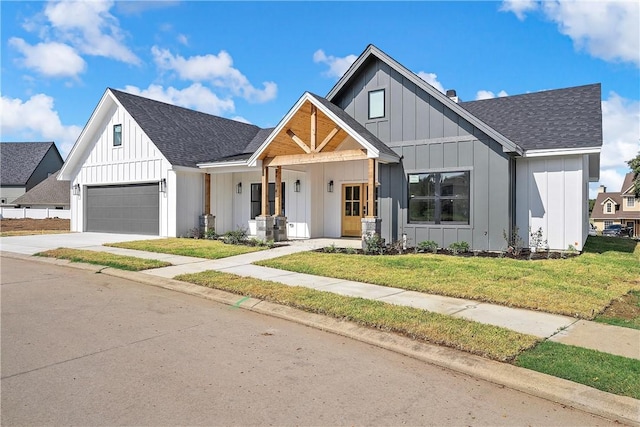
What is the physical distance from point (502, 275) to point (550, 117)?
25.1ft

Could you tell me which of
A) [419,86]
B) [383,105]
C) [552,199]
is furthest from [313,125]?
[552,199]

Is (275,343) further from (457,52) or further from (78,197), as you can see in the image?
(78,197)

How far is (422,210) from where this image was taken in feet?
44.1

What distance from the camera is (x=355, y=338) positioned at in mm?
5305

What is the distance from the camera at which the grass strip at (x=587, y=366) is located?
3.85 metres

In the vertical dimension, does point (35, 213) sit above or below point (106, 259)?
above

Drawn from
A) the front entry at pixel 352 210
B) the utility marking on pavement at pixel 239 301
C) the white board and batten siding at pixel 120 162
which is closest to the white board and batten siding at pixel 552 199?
the front entry at pixel 352 210

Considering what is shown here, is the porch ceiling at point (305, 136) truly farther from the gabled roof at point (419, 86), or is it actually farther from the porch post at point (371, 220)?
the porch post at point (371, 220)

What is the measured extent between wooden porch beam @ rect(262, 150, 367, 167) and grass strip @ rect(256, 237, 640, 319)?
3.15 m

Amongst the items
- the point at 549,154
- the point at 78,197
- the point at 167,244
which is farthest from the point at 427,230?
the point at 78,197

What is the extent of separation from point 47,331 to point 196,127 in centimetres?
1726

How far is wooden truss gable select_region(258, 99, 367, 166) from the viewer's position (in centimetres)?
1341

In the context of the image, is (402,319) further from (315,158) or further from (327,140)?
(315,158)

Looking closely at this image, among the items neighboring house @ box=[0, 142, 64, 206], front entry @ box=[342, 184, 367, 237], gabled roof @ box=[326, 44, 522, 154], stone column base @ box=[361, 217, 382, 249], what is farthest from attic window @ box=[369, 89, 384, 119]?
neighboring house @ box=[0, 142, 64, 206]
